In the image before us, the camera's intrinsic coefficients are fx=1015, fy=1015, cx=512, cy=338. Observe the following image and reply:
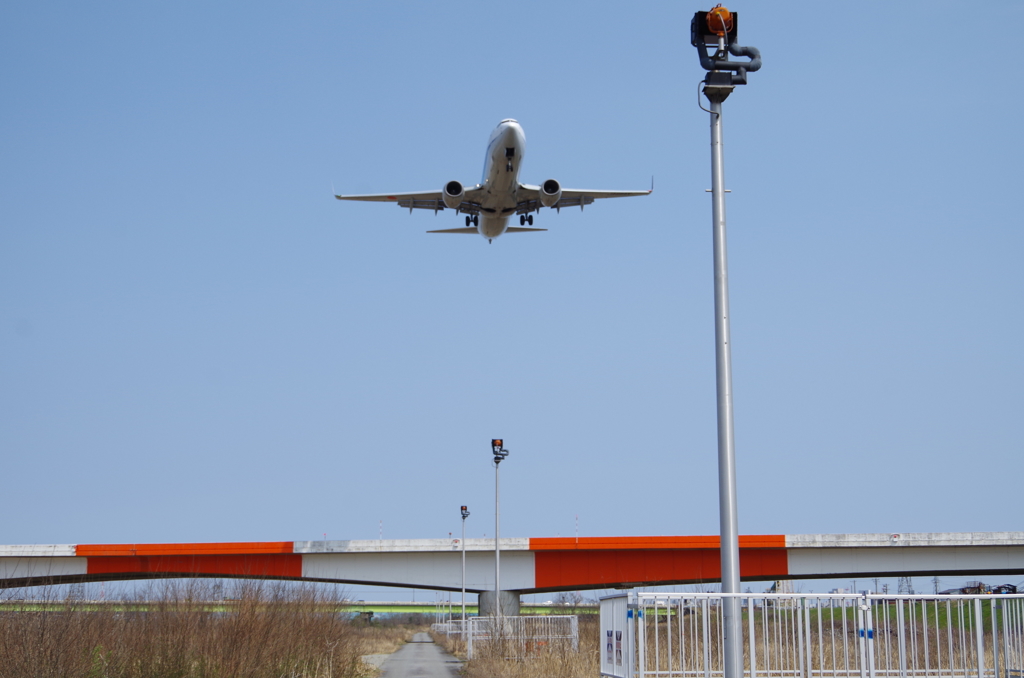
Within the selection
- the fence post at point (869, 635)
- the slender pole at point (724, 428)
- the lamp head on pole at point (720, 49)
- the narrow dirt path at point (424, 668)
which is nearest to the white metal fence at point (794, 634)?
the fence post at point (869, 635)

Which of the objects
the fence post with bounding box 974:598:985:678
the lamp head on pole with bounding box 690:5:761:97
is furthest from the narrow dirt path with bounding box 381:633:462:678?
the lamp head on pole with bounding box 690:5:761:97

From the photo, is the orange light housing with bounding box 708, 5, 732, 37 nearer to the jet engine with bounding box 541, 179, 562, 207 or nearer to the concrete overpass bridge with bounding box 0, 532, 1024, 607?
the jet engine with bounding box 541, 179, 562, 207

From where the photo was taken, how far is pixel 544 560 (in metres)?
52.0

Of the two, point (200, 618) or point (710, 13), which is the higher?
point (710, 13)

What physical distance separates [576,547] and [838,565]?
13.0 m

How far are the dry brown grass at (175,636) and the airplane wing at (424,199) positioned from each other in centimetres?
1661

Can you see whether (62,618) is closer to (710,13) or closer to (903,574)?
(710,13)

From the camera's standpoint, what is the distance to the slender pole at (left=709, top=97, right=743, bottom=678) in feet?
36.8

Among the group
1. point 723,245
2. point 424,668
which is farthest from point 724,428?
point 424,668

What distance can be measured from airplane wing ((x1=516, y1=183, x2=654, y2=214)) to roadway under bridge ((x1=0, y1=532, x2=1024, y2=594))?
58.4 ft

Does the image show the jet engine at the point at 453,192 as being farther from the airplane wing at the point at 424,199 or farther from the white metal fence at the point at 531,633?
the white metal fence at the point at 531,633

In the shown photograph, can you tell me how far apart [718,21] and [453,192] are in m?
24.3

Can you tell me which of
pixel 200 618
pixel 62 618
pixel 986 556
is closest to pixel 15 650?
pixel 62 618

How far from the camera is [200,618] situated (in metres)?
22.0
